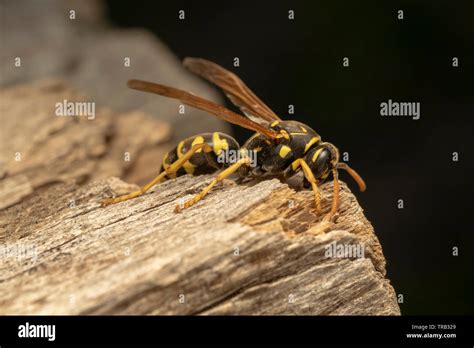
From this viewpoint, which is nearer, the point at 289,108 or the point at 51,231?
the point at 51,231

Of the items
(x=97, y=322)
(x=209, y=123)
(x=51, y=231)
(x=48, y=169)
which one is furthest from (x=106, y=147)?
(x=97, y=322)

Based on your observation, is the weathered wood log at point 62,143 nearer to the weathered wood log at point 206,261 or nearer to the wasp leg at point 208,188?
the weathered wood log at point 206,261

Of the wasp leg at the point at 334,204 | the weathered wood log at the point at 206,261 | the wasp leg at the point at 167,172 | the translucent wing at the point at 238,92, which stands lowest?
the weathered wood log at the point at 206,261

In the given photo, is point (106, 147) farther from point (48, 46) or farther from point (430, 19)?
point (430, 19)

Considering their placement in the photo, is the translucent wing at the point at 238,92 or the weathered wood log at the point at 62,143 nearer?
the translucent wing at the point at 238,92

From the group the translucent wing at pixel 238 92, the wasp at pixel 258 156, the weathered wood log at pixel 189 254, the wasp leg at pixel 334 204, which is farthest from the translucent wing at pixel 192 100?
the translucent wing at pixel 238 92

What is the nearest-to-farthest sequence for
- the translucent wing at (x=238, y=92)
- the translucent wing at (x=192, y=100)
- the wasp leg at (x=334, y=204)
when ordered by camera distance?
the translucent wing at (x=192, y=100) → the wasp leg at (x=334, y=204) → the translucent wing at (x=238, y=92)

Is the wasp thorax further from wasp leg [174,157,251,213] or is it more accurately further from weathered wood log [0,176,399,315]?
wasp leg [174,157,251,213]
